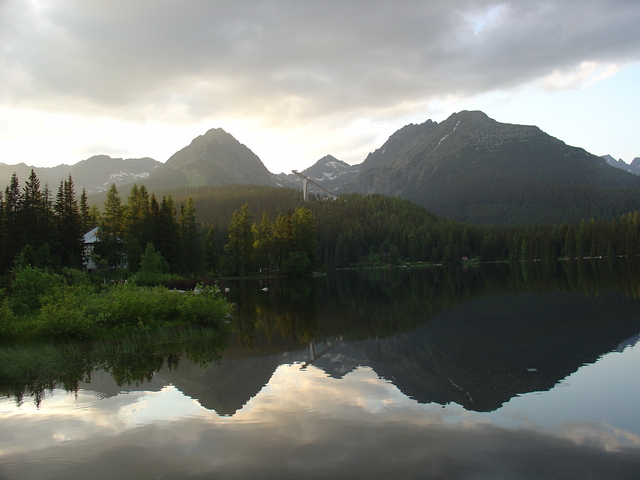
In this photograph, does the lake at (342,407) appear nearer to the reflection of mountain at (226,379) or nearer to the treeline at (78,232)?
the reflection of mountain at (226,379)

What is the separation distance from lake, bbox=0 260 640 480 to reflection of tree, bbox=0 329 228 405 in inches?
5.5

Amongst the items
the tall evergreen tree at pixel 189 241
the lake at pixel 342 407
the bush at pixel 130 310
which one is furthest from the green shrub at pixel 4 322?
the tall evergreen tree at pixel 189 241

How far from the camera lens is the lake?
1145cm

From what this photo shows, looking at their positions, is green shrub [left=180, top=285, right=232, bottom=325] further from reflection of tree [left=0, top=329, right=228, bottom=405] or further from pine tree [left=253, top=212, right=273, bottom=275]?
pine tree [left=253, top=212, right=273, bottom=275]

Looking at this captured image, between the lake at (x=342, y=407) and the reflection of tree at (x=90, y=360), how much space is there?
5.5 inches

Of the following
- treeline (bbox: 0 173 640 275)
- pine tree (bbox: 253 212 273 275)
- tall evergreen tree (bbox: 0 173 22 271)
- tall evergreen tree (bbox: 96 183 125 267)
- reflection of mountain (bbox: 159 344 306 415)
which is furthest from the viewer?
pine tree (bbox: 253 212 273 275)

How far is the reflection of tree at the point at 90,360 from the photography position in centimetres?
1912

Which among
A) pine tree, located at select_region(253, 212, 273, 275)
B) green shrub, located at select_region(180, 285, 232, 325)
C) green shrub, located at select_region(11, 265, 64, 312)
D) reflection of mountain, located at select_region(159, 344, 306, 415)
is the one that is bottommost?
reflection of mountain, located at select_region(159, 344, 306, 415)

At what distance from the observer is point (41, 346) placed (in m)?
22.8

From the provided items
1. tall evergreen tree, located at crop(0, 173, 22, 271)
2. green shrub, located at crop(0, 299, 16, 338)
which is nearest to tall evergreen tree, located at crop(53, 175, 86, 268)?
tall evergreen tree, located at crop(0, 173, 22, 271)

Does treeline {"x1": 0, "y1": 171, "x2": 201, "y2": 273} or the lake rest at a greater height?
treeline {"x1": 0, "y1": 171, "x2": 201, "y2": 273}

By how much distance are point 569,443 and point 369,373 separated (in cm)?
931

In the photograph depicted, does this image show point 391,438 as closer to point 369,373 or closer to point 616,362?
point 369,373

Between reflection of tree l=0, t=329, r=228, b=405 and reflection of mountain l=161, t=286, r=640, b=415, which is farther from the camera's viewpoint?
reflection of tree l=0, t=329, r=228, b=405
